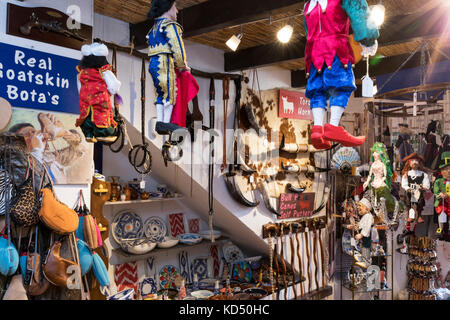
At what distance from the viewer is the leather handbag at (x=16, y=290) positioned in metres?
2.29

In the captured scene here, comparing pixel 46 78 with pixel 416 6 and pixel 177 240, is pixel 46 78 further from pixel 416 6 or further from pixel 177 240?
pixel 416 6

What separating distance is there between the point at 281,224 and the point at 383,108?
2217 mm

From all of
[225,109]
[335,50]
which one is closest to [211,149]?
[225,109]

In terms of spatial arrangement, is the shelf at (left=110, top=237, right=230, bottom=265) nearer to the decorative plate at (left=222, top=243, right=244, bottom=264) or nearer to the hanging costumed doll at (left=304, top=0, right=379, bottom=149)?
the decorative plate at (left=222, top=243, right=244, bottom=264)

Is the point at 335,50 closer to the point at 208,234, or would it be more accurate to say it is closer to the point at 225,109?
the point at 225,109

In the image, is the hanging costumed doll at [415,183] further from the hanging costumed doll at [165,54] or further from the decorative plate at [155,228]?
the decorative plate at [155,228]

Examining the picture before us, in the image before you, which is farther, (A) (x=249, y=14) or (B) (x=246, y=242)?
(B) (x=246, y=242)

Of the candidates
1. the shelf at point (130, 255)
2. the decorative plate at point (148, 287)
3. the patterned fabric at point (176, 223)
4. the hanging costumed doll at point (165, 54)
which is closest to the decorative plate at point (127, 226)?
the shelf at point (130, 255)

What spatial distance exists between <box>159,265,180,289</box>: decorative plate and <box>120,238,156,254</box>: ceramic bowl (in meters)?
0.61

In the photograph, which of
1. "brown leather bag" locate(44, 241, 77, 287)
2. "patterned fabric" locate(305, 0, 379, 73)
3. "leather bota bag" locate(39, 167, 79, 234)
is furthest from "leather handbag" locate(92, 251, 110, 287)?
"patterned fabric" locate(305, 0, 379, 73)

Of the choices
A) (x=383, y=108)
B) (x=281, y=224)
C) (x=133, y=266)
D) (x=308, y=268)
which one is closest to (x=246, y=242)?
(x=281, y=224)

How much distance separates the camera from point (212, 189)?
4.07 meters

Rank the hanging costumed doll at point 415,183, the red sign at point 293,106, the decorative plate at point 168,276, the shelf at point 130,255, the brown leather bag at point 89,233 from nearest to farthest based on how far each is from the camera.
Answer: the brown leather bag at point 89,233 < the hanging costumed doll at point 415,183 < the shelf at point 130,255 < the decorative plate at point 168,276 < the red sign at point 293,106

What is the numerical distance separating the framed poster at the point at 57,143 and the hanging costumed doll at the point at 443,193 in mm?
2712
